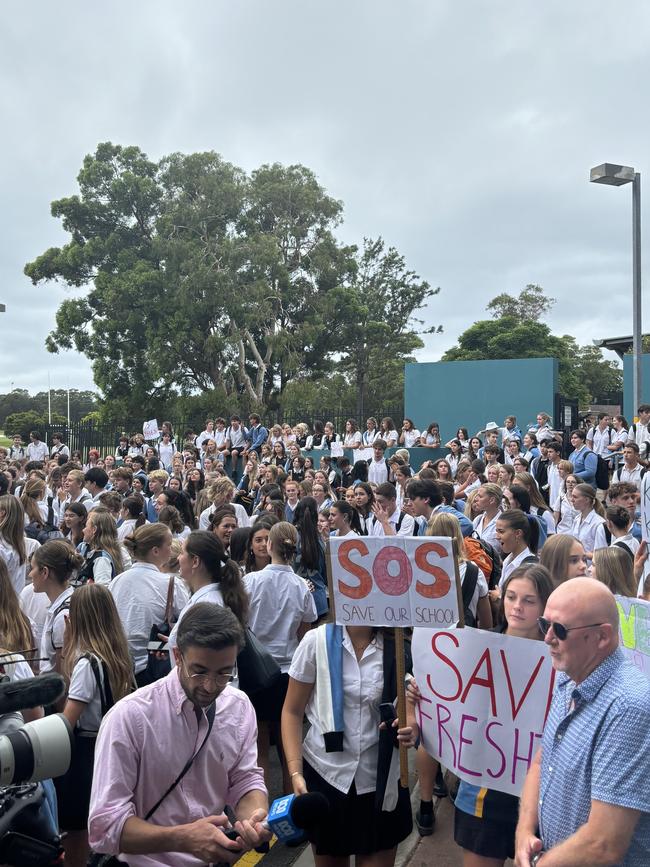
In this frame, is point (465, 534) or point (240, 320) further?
point (240, 320)

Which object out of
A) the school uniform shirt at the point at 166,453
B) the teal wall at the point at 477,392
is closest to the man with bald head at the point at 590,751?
the school uniform shirt at the point at 166,453

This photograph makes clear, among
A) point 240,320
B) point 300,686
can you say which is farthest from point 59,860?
point 240,320

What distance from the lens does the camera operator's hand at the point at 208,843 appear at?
2.76 m

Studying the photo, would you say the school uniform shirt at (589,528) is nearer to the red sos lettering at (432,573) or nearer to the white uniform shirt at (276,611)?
the white uniform shirt at (276,611)

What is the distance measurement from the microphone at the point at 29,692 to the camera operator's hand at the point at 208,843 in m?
0.72

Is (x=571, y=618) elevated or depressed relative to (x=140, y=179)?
depressed

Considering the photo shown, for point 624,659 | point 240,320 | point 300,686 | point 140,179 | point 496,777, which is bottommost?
point 496,777

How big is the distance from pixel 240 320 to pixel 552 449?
2596cm

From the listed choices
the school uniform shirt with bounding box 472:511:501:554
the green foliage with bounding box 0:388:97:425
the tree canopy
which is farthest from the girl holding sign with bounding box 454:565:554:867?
the green foliage with bounding box 0:388:97:425

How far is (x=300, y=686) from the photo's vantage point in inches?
155

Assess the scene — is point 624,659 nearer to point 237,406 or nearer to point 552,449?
point 552,449

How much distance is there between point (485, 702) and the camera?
12.7 feet

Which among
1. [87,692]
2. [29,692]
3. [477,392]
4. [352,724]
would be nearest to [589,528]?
[352,724]

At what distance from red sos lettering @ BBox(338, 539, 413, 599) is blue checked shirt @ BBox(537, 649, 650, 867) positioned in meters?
1.07
